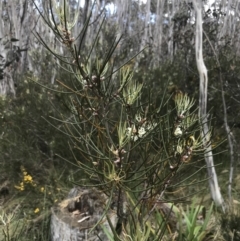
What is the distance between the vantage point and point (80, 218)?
3088 millimetres

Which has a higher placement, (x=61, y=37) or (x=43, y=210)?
(x=61, y=37)

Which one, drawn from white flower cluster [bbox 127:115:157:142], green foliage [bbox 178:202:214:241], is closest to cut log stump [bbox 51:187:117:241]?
green foliage [bbox 178:202:214:241]

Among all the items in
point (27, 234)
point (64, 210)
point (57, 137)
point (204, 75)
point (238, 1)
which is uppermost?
point (238, 1)

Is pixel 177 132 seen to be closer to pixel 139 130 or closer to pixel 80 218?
pixel 139 130

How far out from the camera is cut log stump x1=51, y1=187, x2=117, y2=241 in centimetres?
291

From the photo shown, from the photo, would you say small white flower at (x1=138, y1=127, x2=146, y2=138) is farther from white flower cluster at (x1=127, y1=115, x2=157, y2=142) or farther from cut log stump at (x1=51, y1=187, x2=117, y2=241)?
cut log stump at (x1=51, y1=187, x2=117, y2=241)

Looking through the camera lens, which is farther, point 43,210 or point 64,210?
point 43,210

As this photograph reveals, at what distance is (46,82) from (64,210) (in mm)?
3032

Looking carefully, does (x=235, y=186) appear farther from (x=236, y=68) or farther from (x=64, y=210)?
(x=64, y=210)

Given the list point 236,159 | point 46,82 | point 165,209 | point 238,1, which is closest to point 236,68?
point 236,159

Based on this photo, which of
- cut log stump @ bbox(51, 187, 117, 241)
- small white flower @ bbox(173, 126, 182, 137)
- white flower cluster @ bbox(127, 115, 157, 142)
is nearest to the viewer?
white flower cluster @ bbox(127, 115, 157, 142)

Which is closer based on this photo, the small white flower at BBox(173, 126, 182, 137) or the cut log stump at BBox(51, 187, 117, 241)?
the small white flower at BBox(173, 126, 182, 137)

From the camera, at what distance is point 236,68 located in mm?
4988

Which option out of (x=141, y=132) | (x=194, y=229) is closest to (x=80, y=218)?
(x=194, y=229)
